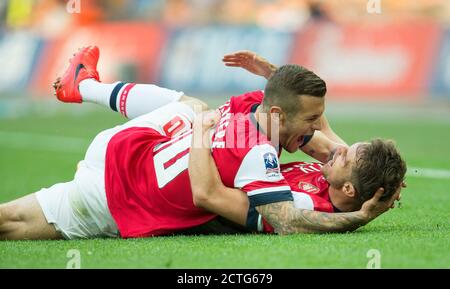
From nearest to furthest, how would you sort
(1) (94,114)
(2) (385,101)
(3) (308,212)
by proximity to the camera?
(3) (308,212)
(2) (385,101)
(1) (94,114)

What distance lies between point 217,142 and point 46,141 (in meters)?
11.3

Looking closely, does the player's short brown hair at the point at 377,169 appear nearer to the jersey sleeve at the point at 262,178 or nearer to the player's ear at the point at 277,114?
the jersey sleeve at the point at 262,178

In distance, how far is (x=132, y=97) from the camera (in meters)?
8.27

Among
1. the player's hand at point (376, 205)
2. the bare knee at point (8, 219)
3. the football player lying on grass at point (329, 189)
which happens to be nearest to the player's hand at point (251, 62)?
the football player lying on grass at point (329, 189)

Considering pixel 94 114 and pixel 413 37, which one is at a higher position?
pixel 413 37

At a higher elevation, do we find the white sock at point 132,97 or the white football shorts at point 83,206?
the white sock at point 132,97

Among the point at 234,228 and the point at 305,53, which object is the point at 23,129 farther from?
the point at 234,228

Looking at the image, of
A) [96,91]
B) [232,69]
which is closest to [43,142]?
[232,69]

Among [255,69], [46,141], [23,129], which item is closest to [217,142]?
[255,69]

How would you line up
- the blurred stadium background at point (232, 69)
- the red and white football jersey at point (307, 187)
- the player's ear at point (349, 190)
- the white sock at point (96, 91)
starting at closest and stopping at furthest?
the player's ear at point (349, 190) < the red and white football jersey at point (307, 187) < the white sock at point (96, 91) < the blurred stadium background at point (232, 69)

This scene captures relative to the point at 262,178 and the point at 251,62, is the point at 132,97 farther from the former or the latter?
the point at 262,178

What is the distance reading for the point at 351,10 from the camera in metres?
24.8

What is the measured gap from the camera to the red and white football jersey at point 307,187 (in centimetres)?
693

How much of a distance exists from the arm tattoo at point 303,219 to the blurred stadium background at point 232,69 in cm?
124
